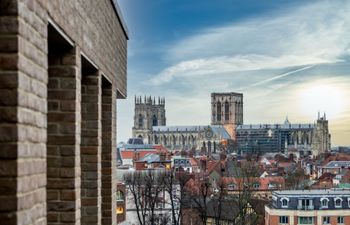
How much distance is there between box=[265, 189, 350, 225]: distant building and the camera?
38.9 m

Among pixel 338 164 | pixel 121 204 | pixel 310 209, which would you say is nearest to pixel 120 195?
pixel 121 204

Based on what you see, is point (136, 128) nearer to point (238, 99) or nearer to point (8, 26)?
point (238, 99)

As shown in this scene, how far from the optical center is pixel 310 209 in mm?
38969

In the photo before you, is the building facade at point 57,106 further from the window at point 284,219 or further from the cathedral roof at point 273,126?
the cathedral roof at point 273,126

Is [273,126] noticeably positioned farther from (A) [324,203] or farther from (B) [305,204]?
(B) [305,204]

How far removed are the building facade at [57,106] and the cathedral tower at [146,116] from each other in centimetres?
14521

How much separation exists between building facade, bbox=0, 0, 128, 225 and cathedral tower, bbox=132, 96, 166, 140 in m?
145

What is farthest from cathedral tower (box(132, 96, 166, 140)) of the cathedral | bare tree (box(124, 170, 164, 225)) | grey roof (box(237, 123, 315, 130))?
bare tree (box(124, 170, 164, 225))

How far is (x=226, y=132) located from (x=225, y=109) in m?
12.7

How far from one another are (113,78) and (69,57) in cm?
297

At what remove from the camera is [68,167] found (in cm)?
425

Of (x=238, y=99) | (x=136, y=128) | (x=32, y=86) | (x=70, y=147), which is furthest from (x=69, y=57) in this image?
(x=238, y=99)

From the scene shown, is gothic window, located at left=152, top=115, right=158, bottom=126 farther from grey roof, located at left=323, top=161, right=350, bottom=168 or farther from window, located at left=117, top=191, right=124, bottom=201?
window, located at left=117, top=191, right=124, bottom=201

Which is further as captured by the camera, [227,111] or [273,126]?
[227,111]
